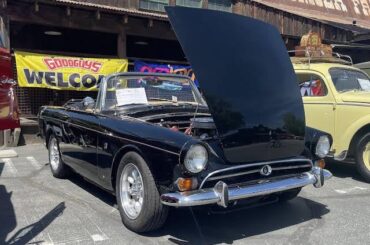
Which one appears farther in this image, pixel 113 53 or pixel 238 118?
pixel 113 53

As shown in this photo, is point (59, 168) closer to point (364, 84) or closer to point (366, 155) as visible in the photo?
point (366, 155)

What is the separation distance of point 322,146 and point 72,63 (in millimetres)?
7881

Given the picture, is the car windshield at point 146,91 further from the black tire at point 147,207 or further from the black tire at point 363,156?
the black tire at point 363,156

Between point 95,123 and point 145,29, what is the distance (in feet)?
27.9

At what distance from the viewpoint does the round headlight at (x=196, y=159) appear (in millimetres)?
3779

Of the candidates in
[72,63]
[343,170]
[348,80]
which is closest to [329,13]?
[72,63]

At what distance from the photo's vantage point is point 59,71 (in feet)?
36.5

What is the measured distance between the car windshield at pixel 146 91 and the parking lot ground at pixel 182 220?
1.20 meters

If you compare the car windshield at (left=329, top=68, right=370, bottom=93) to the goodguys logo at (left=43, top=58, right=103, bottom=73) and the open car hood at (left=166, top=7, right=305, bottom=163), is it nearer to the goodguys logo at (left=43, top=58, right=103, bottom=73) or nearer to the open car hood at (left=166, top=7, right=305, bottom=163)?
the open car hood at (left=166, top=7, right=305, bottom=163)

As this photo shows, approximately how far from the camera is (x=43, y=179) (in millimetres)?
6641

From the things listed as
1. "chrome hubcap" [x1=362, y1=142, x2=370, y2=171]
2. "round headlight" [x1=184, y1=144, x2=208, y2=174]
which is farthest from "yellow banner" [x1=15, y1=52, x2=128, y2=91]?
"round headlight" [x1=184, y1=144, x2=208, y2=174]

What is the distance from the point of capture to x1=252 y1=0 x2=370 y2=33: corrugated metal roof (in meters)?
17.3

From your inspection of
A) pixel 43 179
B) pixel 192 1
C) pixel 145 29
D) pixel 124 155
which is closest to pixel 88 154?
pixel 124 155

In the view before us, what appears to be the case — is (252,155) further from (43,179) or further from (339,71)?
(339,71)
